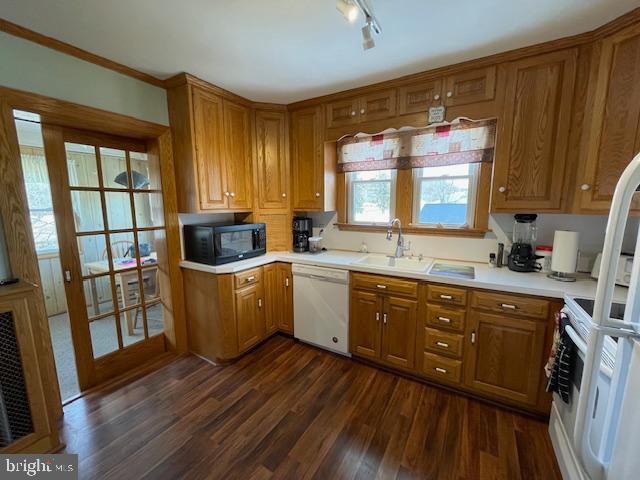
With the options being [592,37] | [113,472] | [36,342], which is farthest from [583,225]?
[36,342]

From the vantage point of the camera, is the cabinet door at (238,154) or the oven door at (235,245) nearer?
the oven door at (235,245)

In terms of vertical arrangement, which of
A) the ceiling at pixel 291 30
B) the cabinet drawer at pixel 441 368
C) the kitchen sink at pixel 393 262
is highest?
the ceiling at pixel 291 30

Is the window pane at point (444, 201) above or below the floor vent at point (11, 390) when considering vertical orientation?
above

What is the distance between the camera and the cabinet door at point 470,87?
1.91 metres

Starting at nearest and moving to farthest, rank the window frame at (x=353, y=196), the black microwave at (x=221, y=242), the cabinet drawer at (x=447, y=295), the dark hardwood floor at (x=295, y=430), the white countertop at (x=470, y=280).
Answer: the dark hardwood floor at (x=295, y=430) < the white countertop at (x=470, y=280) < the cabinet drawer at (x=447, y=295) < the black microwave at (x=221, y=242) < the window frame at (x=353, y=196)

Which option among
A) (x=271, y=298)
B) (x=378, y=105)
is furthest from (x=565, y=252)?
(x=271, y=298)

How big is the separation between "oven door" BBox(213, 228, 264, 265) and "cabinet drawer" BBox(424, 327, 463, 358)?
1729mm

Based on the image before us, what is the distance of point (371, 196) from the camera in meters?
2.80

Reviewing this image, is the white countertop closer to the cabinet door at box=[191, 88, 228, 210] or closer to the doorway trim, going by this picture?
the cabinet door at box=[191, 88, 228, 210]

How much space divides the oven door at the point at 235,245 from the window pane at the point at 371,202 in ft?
3.68

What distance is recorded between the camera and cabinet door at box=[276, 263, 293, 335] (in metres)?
2.71

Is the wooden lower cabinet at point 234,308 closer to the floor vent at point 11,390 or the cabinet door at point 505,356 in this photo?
the floor vent at point 11,390

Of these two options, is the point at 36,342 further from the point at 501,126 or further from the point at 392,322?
the point at 501,126

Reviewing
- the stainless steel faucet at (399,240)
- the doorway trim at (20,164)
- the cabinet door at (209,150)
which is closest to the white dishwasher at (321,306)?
the stainless steel faucet at (399,240)
